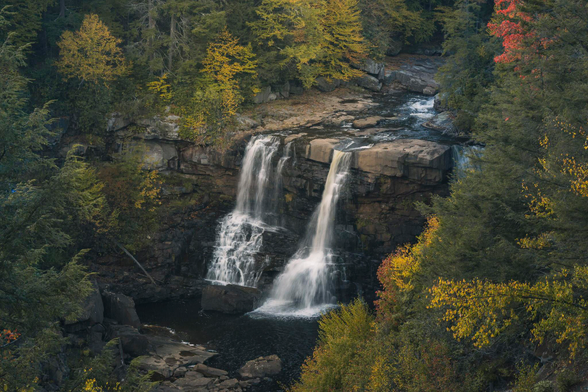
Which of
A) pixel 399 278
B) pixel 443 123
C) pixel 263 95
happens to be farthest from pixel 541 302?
pixel 263 95

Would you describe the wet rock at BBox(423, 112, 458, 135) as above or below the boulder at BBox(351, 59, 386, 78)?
below

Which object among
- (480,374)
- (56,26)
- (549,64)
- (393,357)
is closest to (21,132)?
(393,357)

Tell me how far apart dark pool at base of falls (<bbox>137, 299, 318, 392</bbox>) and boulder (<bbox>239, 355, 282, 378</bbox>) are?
27 cm

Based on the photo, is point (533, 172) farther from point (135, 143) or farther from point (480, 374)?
point (135, 143)

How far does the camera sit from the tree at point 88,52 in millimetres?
30969

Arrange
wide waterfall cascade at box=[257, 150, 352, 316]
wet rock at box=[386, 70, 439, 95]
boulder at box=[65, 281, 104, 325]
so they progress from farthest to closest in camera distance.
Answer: wet rock at box=[386, 70, 439, 95]
wide waterfall cascade at box=[257, 150, 352, 316]
boulder at box=[65, 281, 104, 325]

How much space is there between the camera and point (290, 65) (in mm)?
36562

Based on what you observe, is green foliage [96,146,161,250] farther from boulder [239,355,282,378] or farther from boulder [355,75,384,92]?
boulder [355,75,384,92]

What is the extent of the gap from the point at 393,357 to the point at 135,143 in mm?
22803

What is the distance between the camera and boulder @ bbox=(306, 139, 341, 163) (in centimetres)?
2762

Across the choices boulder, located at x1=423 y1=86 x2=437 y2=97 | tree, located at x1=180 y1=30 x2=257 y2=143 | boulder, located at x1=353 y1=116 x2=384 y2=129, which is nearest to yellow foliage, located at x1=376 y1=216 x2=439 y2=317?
boulder, located at x1=353 y1=116 x2=384 y2=129

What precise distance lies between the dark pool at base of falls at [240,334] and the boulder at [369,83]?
69.2 feet

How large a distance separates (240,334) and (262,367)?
3.13 metres

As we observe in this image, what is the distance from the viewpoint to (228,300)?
25.4 meters
